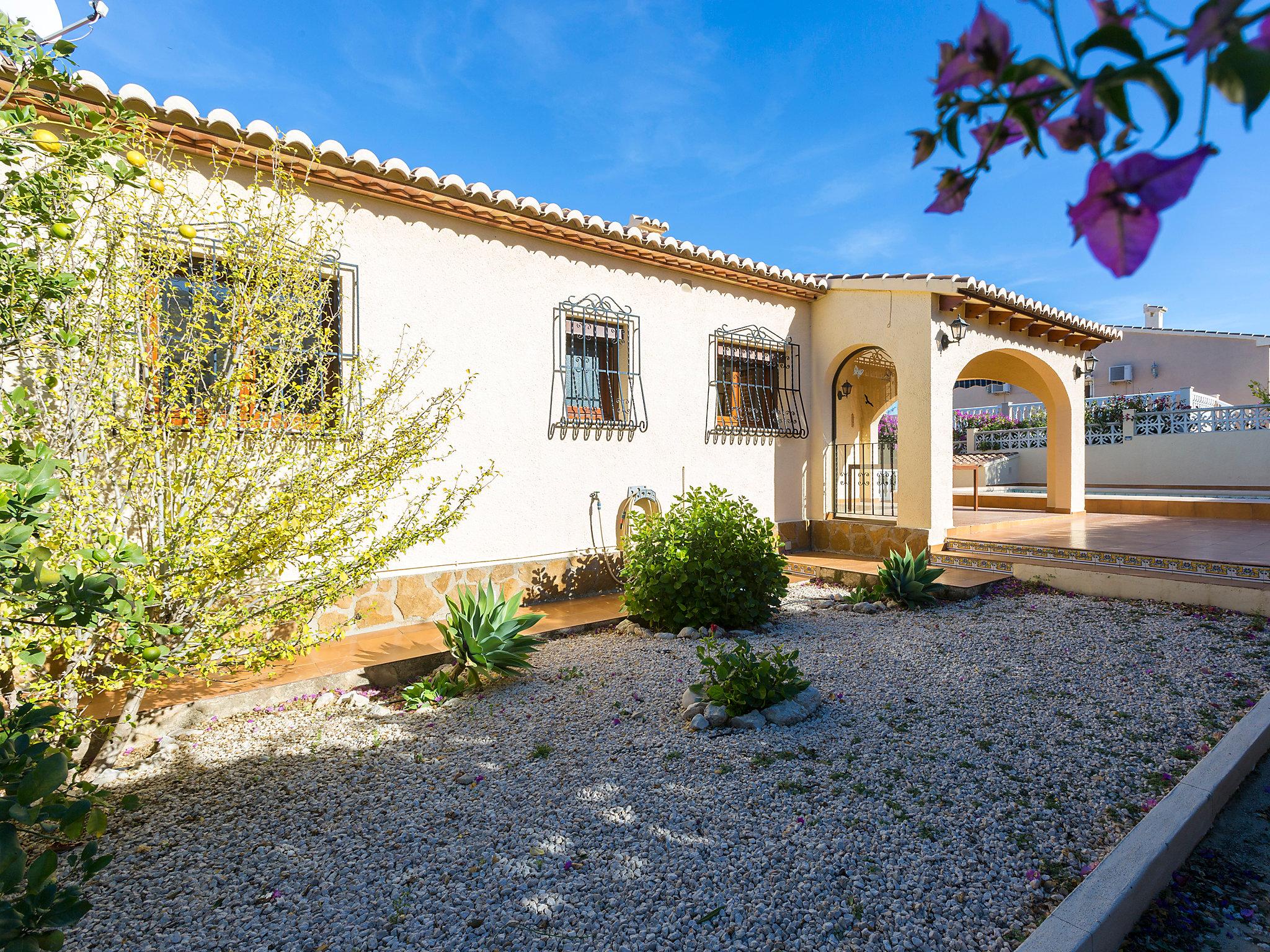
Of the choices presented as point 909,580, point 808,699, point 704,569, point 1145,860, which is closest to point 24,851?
point 1145,860

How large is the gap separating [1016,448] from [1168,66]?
21.5 metres

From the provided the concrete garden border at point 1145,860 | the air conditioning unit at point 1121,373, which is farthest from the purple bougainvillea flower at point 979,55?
the air conditioning unit at point 1121,373

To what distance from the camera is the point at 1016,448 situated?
19.2 metres

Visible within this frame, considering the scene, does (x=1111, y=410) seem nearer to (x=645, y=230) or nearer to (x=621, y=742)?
(x=645, y=230)

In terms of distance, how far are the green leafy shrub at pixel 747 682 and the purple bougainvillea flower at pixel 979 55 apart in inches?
140

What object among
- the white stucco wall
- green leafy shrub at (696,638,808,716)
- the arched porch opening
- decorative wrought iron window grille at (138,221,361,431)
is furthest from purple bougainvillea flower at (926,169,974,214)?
the arched porch opening

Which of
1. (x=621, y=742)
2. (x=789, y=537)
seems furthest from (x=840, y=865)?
(x=789, y=537)

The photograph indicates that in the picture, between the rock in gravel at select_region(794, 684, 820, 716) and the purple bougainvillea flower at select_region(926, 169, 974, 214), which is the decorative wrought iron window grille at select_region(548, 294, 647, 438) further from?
the purple bougainvillea flower at select_region(926, 169, 974, 214)

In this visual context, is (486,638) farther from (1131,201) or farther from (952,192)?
(1131,201)

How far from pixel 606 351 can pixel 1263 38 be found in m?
7.28

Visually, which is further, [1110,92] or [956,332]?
[956,332]

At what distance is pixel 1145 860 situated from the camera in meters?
2.42

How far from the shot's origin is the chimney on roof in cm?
854

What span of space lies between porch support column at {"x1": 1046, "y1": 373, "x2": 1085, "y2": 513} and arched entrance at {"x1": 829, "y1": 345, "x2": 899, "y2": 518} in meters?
2.67
